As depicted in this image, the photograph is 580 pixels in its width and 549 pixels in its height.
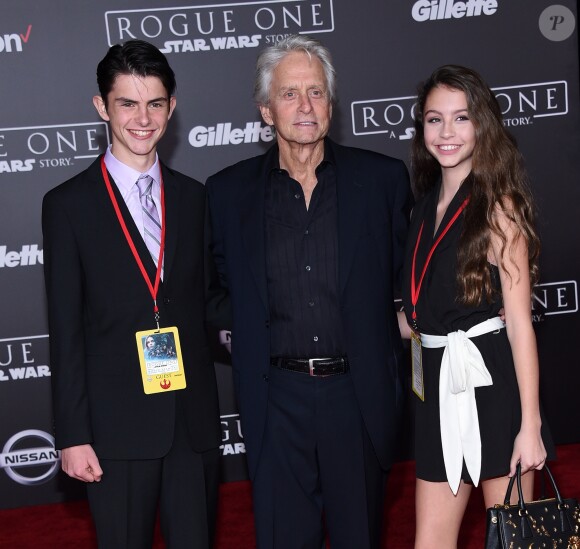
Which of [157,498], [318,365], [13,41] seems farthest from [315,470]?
[13,41]

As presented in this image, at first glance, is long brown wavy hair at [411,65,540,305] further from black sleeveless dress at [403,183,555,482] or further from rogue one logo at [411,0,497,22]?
rogue one logo at [411,0,497,22]

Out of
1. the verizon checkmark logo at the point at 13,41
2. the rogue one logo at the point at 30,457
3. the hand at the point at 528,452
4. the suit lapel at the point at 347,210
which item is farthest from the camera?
the rogue one logo at the point at 30,457

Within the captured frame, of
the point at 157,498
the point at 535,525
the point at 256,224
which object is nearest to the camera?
the point at 535,525

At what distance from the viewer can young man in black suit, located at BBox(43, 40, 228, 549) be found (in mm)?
2695

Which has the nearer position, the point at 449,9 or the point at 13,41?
the point at 13,41

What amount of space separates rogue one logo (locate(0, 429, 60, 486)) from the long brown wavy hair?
9.19 ft

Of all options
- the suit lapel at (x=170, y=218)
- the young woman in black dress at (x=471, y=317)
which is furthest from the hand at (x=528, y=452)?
the suit lapel at (x=170, y=218)

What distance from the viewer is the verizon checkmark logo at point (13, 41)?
14.4 ft

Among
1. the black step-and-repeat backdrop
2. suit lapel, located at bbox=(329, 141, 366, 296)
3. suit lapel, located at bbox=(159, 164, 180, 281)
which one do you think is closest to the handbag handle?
suit lapel, located at bbox=(329, 141, 366, 296)

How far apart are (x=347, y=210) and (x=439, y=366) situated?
578 mm

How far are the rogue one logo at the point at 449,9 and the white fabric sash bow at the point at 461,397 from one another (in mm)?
2456

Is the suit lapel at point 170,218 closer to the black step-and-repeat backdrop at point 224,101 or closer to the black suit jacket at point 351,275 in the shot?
the black suit jacket at point 351,275

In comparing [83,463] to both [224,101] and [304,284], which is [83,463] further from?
[224,101]

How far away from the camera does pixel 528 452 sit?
8.50 ft
